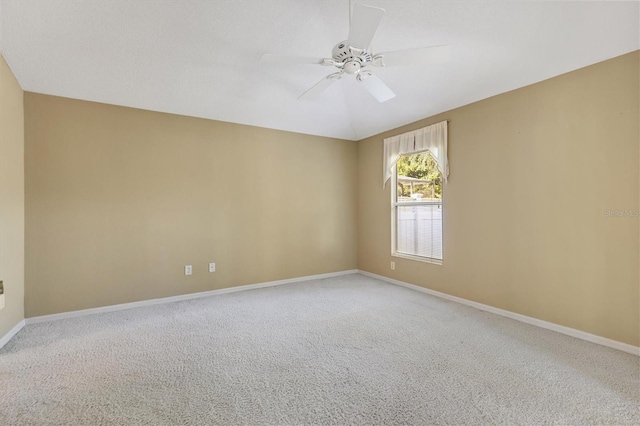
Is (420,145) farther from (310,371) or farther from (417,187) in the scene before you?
(310,371)

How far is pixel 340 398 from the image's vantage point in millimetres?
1829

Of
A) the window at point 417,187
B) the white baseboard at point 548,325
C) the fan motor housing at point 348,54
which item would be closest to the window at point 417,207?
the window at point 417,187

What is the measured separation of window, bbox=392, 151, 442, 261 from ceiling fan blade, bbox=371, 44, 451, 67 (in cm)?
213

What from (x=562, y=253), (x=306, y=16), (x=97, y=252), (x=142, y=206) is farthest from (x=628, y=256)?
(x=97, y=252)

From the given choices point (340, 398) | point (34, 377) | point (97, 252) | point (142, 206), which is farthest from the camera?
point (142, 206)

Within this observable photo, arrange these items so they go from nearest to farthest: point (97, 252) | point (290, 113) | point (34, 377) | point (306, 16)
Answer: point (34, 377) → point (306, 16) → point (97, 252) → point (290, 113)

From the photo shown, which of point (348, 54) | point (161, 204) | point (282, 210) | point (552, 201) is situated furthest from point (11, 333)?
point (552, 201)

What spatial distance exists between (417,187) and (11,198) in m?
4.67

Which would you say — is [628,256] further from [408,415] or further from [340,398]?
[340,398]

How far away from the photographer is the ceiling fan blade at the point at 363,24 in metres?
1.64

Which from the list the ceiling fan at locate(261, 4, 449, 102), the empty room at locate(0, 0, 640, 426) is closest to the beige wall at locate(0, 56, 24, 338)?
the empty room at locate(0, 0, 640, 426)

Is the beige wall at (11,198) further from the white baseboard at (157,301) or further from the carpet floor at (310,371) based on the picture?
the carpet floor at (310,371)

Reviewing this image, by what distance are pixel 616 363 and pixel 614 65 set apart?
7.96ft

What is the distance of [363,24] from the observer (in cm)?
178
